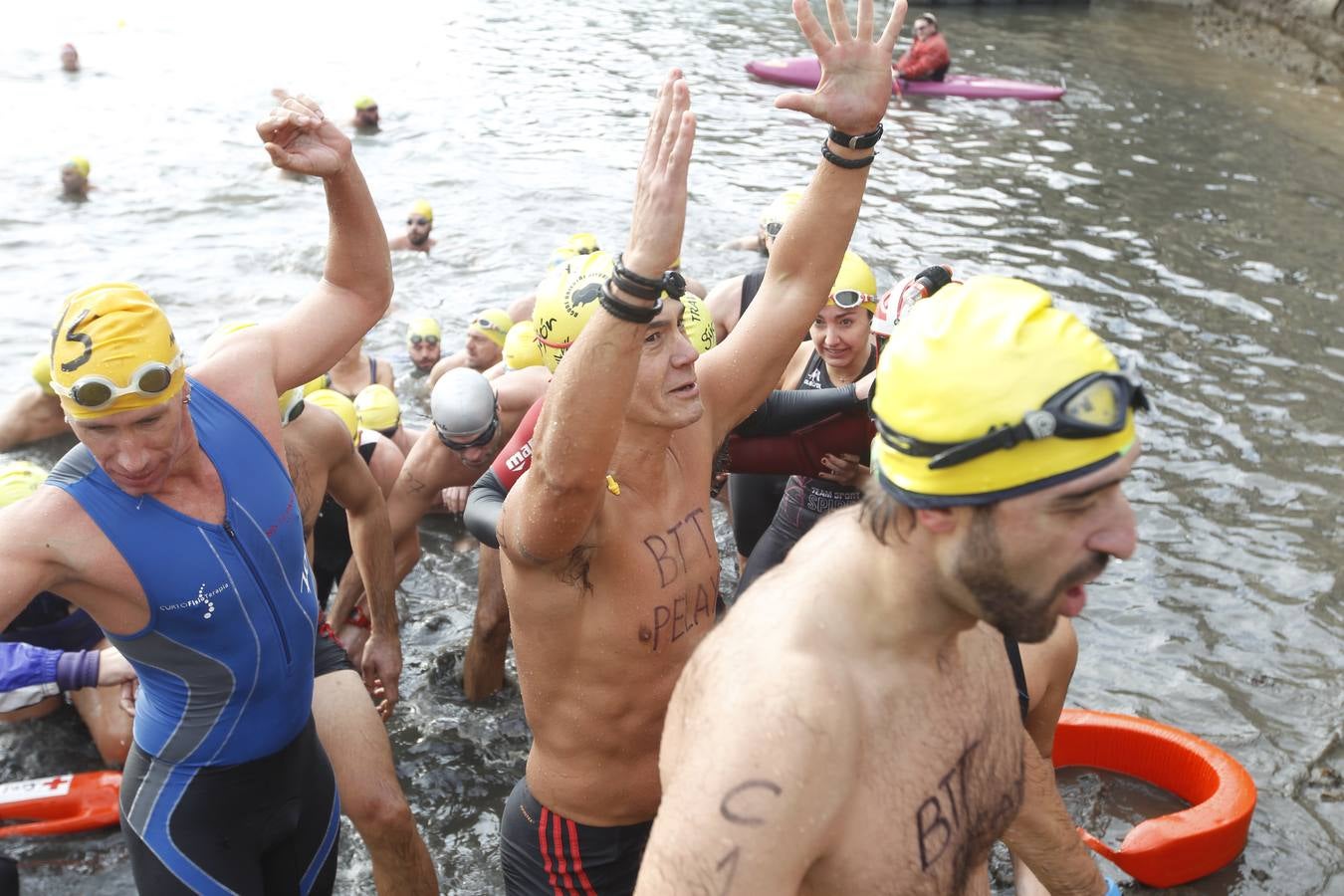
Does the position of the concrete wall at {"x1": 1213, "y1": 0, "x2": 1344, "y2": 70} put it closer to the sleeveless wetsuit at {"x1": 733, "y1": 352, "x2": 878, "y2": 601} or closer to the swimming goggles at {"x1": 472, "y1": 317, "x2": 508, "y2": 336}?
the swimming goggles at {"x1": 472, "y1": 317, "x2": 508, "y2": 336}

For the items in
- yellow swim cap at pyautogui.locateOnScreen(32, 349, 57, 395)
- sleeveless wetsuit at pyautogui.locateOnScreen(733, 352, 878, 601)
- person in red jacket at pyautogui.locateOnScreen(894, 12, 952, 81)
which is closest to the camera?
sleeveless wetsuit at pyautogui.locateOnScreen(733, 352, 878, 601)

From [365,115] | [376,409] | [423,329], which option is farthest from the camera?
[365,115]

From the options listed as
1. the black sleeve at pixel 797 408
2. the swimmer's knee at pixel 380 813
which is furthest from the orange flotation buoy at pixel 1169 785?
the swimmer's knee at pixel 380 813

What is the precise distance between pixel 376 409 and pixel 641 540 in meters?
4.74

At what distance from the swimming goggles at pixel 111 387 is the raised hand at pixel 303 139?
689 mm

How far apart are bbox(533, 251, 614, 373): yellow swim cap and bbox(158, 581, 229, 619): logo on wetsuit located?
1375mm

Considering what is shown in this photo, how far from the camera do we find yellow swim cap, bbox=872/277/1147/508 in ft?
6.22

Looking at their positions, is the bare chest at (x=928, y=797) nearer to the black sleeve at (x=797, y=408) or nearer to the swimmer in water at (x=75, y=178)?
Answer: the black sleeve at (x=797, y=408)

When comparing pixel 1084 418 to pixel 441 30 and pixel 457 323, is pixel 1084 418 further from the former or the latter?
pixel 441 30

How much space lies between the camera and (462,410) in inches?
220

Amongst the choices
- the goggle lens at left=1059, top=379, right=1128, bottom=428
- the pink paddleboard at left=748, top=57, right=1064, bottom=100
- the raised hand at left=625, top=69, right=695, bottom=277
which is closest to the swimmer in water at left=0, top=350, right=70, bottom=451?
the raised hand at left=625, top=69, right=695, bottom=277

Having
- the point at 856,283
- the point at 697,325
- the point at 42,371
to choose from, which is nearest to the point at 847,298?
the point at 856,283

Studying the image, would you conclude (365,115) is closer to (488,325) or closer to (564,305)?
(488,325)

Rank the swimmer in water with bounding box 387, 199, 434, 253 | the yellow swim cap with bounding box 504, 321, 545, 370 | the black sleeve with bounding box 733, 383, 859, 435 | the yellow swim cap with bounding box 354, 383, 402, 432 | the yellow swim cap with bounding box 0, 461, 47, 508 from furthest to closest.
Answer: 1. the swimmer in water with bounding box 387, 199, 434, 253
2. the yellow swim cap with bounding box 354, 383, 402, 432
3. the yellow swim cap with bounding box 504, 321, 545, 370
4. the yellow swim cap with bounding box 0, 461, 47, 508
5. the black sleeve with bounding box 733, 383, 859, 435
